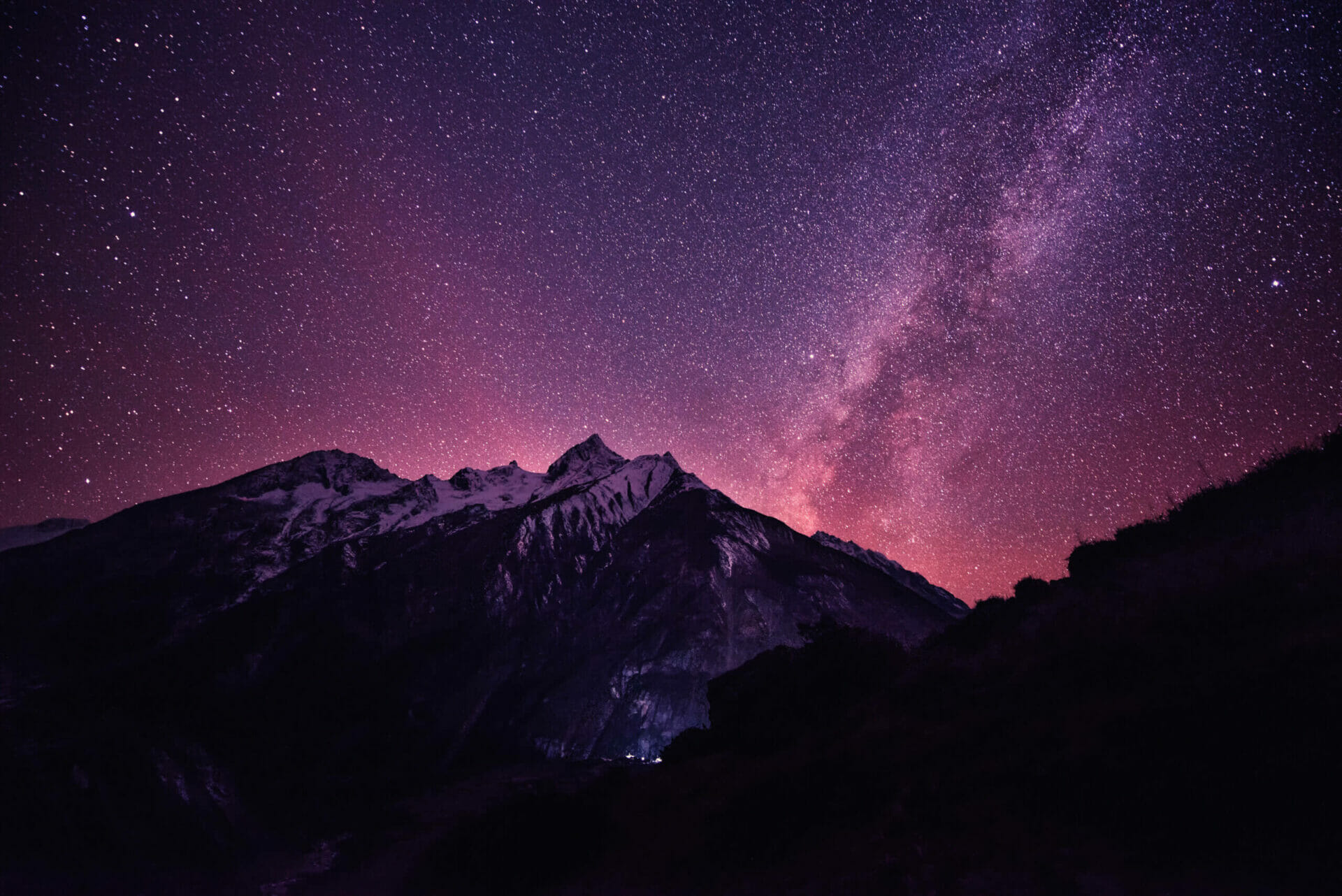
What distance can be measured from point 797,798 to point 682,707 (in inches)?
2746

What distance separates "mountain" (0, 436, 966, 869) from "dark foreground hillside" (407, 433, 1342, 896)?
22260 mm

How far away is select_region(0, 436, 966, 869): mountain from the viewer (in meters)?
55.5

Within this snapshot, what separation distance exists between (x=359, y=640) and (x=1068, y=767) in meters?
111

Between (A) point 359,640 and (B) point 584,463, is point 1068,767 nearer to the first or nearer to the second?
(A) point 359,640

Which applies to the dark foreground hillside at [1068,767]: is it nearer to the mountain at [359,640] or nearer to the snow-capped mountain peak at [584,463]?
the mountain at [359,640]

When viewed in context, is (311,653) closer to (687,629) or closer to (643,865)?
(687,629)

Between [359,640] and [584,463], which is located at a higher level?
[584,463]

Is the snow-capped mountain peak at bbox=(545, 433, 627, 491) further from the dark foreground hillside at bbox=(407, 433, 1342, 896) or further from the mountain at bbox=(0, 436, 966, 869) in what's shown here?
the dark foreground hillside at bbox=(407, 433, 1342, 896)

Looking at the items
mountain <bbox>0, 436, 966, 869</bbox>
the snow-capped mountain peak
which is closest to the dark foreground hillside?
mountain <bbox>0, 436, 966, 869</bbox>

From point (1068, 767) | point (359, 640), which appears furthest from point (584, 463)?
point (1068, 767)

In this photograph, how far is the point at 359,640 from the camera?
93.5 metres

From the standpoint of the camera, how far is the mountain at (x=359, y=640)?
55.5m

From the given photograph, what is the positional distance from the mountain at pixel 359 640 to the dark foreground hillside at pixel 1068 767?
22.3 m

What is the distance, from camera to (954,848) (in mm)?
5840
